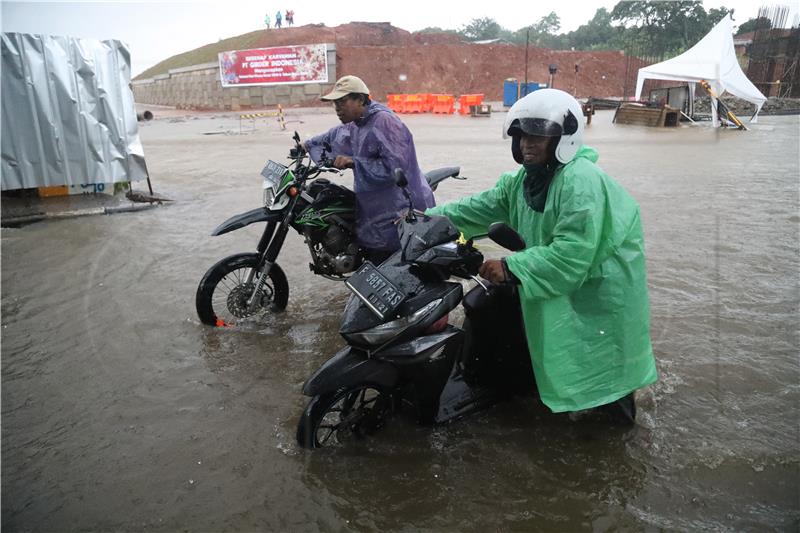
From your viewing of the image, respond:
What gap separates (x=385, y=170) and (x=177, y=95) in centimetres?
4301

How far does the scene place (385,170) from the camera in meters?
3.81

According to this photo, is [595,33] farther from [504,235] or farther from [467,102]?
[504,235]

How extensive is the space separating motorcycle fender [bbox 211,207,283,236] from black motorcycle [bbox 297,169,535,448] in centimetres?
157

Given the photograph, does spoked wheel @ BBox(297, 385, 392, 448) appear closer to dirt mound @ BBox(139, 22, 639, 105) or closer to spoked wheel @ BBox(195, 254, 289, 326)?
spoked wheel @ BBox(195, 254, 289, 326)

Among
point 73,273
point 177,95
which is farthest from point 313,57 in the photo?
point 73,273

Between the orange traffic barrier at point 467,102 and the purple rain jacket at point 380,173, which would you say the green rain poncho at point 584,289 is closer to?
the purple rain jacket at point 380,173

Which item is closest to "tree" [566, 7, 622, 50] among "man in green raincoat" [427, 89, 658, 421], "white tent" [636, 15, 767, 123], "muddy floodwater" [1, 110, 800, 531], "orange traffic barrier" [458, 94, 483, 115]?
"orange traffic barrier" [458, 94, 483, 115]

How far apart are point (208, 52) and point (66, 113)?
155ft

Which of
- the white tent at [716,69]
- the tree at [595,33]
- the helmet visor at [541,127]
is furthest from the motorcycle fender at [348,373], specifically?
the tree at [595,33]

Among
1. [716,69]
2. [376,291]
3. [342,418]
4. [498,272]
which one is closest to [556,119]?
[498,272]

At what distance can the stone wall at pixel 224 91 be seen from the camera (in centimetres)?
3481

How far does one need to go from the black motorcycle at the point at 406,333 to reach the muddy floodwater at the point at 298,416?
161 mm

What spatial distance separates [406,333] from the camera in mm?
2322

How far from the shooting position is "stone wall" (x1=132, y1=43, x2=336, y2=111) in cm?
3481
